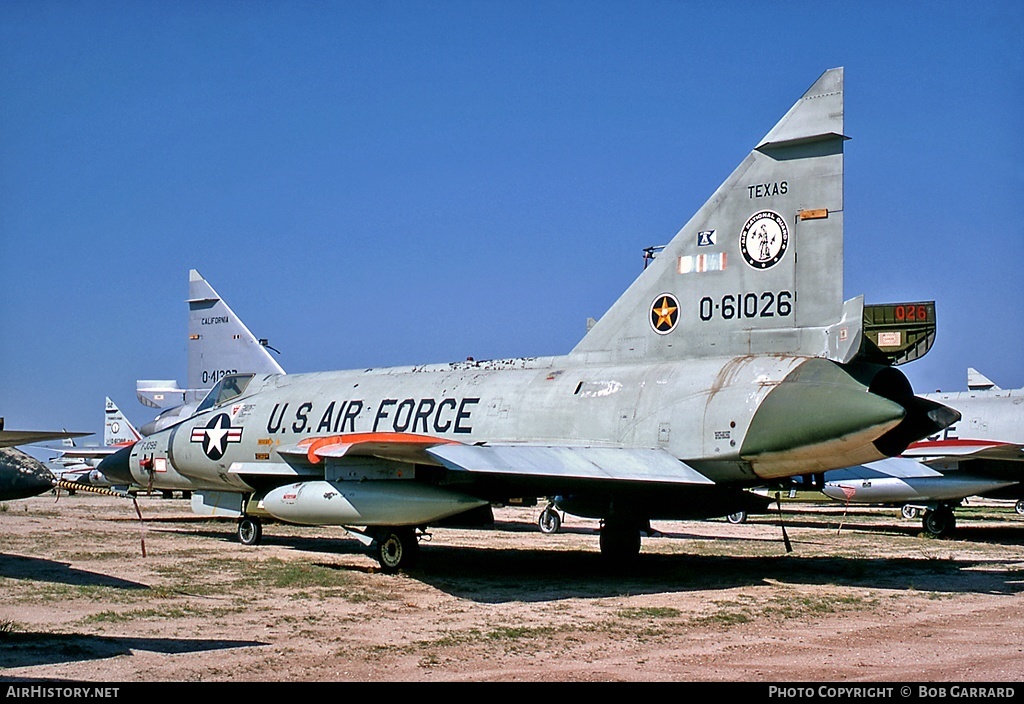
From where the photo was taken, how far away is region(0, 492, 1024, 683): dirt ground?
22.1 feet

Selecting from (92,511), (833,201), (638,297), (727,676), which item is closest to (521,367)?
(638,297)

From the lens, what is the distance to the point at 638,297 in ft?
42.1

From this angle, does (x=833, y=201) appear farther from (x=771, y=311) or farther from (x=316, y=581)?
(x=316, y=581)

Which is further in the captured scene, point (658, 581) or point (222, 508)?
point (222, 508)

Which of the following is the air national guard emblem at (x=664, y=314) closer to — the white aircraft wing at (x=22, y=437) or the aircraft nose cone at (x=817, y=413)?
the aircraft nose cone at (x=817, y=413)

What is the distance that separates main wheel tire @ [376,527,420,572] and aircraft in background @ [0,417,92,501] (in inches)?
166

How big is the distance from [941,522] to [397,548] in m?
11.7

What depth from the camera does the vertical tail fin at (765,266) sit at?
11352mm

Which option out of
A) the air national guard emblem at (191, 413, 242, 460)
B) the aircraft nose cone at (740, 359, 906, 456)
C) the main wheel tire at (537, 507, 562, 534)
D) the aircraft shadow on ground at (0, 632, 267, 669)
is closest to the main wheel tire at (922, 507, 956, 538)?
the main wheel tire at (537, 507, 562, 534)

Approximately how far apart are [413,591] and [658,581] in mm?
2966

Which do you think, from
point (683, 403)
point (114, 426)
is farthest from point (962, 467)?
point (114, 426)

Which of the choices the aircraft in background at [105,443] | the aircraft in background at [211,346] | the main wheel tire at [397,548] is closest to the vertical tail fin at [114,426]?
the aircraft in background at [105,443]

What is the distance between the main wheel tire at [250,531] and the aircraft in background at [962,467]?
380 inches

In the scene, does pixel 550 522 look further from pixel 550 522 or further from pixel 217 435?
pixel 217 435
